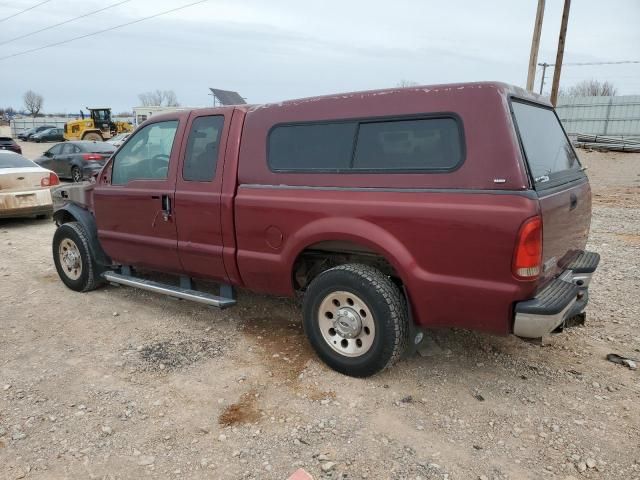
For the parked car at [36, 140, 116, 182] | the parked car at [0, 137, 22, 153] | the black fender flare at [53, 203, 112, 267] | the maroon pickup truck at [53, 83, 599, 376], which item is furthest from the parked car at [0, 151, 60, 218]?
the parked car at [0, 137, 22, 153]

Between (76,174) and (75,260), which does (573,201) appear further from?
(76,174)

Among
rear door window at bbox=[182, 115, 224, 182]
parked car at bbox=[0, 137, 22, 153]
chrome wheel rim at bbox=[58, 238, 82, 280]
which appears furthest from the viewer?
parked car at bbox=[0, 137, 22, 153]

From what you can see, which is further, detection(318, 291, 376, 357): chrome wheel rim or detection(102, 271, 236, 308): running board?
detection(102, 271, 236, 308): running board

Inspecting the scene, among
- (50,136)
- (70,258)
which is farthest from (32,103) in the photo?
(70,258)

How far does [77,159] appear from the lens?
50.2 ft

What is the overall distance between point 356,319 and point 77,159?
14465 millimetres

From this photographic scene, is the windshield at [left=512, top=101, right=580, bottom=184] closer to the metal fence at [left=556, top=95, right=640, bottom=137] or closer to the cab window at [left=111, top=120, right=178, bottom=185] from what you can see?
the cab window at [left=111, top=120, right=178, bottom=185]

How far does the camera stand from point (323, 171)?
354 centimetres

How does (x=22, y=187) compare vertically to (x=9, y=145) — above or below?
below

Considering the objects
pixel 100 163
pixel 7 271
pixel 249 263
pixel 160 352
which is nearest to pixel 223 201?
pixel 249 263

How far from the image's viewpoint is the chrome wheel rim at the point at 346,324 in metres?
3.41

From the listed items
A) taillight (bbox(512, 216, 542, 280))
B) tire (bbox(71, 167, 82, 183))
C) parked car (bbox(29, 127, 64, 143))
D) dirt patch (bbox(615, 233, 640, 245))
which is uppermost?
taillight (bbox(512, 216, 542, 280))

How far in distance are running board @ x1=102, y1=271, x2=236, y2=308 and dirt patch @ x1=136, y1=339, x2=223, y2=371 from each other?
0.35 meters

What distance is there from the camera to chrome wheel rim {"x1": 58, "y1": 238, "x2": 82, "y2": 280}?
5402 mm
